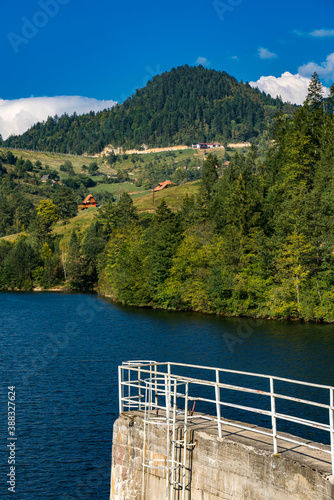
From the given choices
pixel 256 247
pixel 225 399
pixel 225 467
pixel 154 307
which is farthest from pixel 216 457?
pixel 154 307

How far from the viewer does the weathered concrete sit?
1338cm

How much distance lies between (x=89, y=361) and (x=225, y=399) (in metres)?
18.1

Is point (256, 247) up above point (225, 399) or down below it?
above

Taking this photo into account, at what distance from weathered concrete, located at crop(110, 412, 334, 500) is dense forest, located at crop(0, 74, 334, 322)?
6000cm

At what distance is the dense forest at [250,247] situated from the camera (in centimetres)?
7769

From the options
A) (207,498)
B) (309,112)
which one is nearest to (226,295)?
(309,112)

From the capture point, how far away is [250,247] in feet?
292

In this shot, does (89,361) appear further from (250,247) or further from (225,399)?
(250,247)

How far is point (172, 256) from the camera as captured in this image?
99312mm

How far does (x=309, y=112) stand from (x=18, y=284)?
299 feet

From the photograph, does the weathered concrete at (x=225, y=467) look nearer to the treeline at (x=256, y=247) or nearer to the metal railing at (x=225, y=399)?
the metal railing at (x=225, y=399)

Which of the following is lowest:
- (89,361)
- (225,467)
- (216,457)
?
(89,361)

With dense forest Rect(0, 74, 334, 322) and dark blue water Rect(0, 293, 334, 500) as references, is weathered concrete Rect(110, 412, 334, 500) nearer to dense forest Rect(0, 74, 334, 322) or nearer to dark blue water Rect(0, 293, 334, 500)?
dark blue water Rect(0, 293, 334, 500)

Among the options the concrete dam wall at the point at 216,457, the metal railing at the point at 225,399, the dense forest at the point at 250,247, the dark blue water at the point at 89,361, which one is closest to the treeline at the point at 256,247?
the dense forest at the point at 250,247
